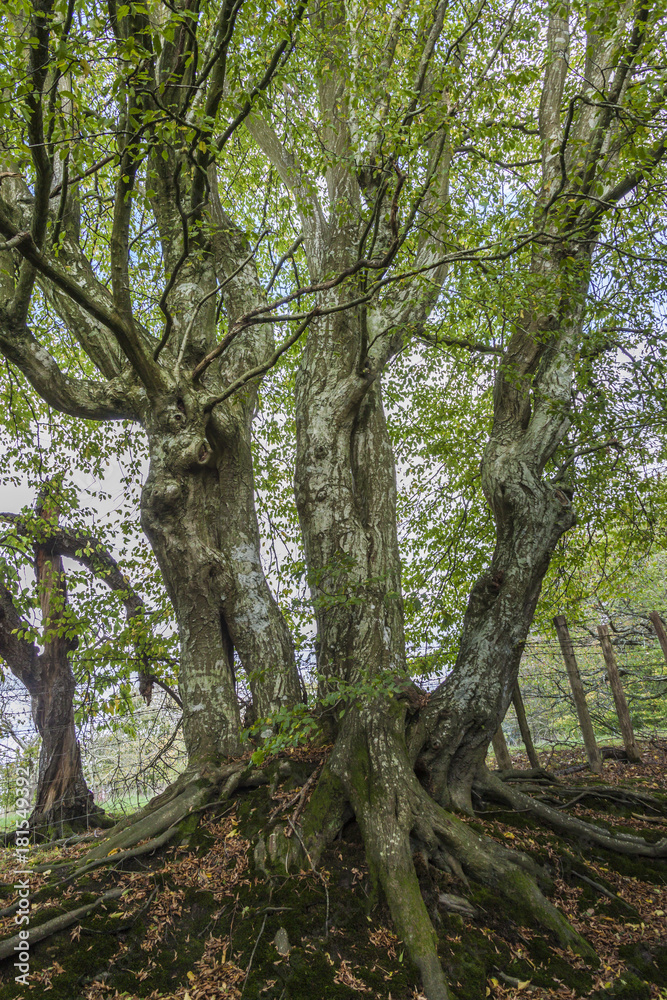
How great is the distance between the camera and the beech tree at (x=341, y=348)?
12.3 ft

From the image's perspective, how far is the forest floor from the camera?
2.99m

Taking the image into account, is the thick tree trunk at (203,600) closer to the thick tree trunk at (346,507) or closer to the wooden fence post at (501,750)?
the thick tree trunk at (346,507)

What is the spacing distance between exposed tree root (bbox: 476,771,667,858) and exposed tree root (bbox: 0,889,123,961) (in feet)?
9.98

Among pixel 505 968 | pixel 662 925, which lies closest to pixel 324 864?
pixel 505 968

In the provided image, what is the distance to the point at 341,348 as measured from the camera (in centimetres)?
567

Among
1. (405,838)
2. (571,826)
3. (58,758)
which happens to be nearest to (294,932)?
(405,838)

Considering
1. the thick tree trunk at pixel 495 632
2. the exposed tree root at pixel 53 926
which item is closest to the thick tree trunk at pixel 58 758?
the exposed tree root at pixel 53 926

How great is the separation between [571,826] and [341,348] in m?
4.77

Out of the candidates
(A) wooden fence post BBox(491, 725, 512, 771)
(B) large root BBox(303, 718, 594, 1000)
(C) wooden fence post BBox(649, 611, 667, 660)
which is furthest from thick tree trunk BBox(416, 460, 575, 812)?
(C) wooden fence post BBox(649, 611, 667, 660)

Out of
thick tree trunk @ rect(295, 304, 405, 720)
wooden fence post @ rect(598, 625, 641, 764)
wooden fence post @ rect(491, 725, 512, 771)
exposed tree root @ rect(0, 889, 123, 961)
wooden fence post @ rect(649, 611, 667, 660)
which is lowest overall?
exposed tree root @ rect(0, 889, 123, 961)

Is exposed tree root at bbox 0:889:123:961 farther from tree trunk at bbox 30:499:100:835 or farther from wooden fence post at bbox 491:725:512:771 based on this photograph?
wooden fence post at bbox 491:725:512:771

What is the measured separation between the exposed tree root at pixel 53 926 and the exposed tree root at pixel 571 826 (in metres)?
3.04

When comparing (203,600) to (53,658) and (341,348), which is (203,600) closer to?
(341,348)

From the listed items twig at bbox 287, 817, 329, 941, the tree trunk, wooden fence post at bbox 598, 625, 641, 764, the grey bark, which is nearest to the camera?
twig at bbox 287, 817, 329, 941
